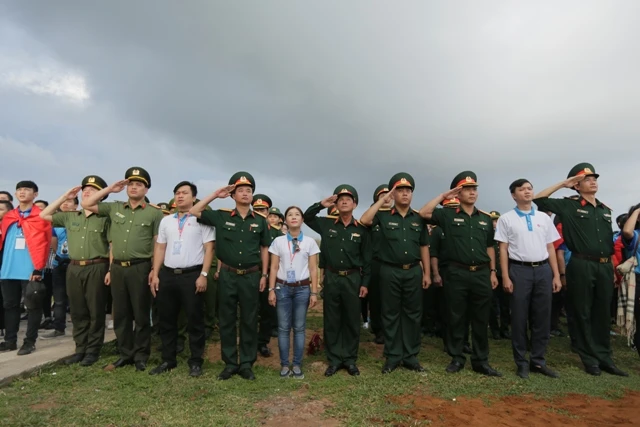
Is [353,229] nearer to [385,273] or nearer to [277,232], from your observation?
[385,273]

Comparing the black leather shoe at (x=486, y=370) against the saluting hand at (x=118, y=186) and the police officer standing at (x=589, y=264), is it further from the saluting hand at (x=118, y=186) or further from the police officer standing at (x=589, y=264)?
the saluting hand at (x=118, y=186)

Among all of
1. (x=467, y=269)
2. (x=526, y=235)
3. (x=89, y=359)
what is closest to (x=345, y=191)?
(x=467, y=269)

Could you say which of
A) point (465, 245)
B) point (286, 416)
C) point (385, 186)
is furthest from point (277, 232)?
point (286, 416)

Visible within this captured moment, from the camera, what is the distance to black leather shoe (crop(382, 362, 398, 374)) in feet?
18.0

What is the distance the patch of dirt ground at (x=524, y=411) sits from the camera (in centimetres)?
391

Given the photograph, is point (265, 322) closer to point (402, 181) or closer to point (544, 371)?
point (402, 181)

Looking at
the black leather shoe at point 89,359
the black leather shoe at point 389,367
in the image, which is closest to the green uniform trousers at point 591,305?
the black leather shoe at point 389,367

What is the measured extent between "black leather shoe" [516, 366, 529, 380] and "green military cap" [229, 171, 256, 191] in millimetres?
4399

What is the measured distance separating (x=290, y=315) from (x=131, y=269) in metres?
2.26

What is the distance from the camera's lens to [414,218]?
19.0 ft

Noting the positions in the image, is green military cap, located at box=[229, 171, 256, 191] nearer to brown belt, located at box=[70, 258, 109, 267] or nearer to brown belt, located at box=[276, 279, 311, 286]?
brown belt, located at box=[276, 279, 311, 286]

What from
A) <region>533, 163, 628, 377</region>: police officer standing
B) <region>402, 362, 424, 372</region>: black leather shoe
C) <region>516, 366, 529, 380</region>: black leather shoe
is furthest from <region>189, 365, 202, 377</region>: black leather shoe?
<region>533, 163, 628, 377</region>: police officer standing

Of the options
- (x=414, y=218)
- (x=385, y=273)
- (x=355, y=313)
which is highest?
(x=414, y=218)

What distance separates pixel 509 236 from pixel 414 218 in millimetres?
1343
